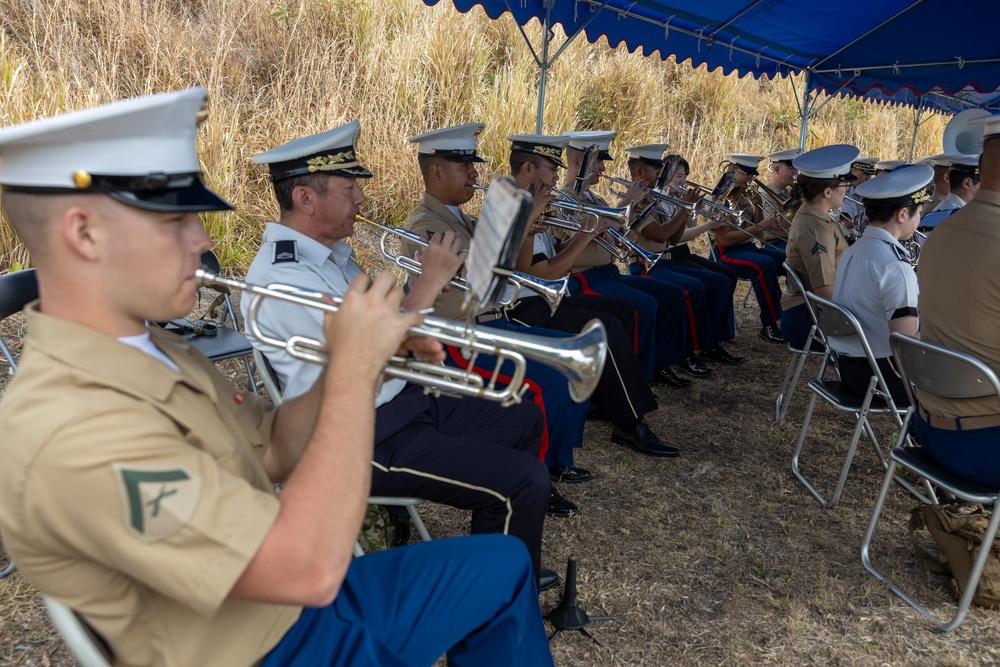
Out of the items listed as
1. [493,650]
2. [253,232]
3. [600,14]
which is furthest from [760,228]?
[493,650]

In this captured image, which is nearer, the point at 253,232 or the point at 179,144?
the point at 179,144

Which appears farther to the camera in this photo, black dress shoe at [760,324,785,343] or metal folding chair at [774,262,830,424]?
black dress shoe at [760,324,785,343]

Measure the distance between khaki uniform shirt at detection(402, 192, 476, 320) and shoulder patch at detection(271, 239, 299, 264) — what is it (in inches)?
37.5

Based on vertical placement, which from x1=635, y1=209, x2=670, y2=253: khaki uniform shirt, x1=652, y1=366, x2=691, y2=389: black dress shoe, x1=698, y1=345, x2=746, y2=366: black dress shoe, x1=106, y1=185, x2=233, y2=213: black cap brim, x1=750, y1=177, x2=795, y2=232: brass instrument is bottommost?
x1=652, y1=366, x2=691, y2=389: black dress shoe

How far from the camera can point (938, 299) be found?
2.78 meters

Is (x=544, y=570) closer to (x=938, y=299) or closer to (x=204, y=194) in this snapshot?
(x=938, y=299)

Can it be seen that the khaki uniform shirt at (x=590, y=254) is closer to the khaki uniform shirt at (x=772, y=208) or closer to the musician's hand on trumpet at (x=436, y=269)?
the khaki uniform shirt at (x=772, y=208)

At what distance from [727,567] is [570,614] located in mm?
788

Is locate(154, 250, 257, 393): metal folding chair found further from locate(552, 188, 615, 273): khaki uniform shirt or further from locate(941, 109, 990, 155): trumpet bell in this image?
locate(941, 109, 990, 155): trumpet bell

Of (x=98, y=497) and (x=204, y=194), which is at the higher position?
(x=204, y=194)

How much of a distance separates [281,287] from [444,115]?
23.6 ft

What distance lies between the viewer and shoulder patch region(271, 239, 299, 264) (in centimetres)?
248

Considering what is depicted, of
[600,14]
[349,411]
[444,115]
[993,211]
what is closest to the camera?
[349,411]

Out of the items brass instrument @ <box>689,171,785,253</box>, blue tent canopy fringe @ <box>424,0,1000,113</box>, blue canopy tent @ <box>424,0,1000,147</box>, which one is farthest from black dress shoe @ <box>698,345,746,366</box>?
blue tent canopy fringe @ <box>424,0,1000,113</box>
